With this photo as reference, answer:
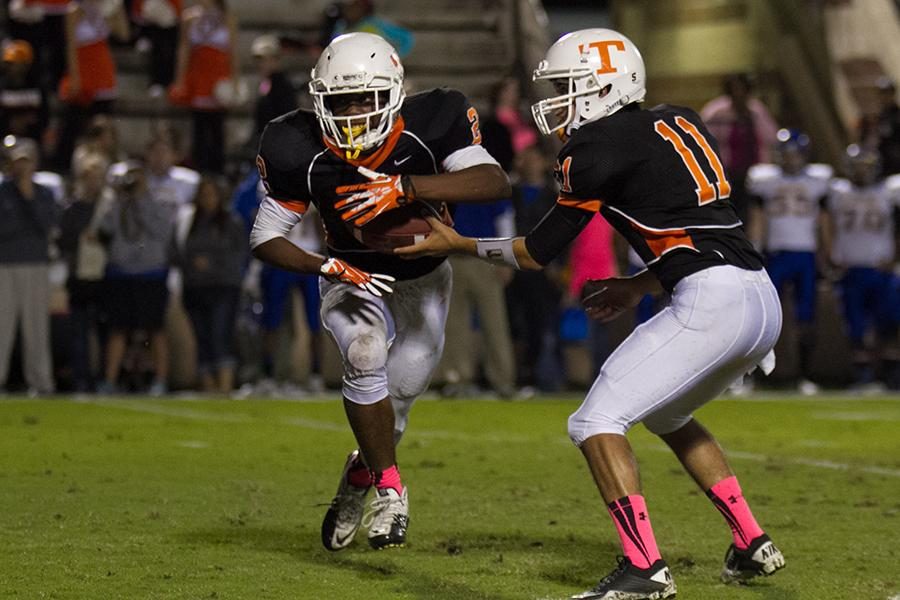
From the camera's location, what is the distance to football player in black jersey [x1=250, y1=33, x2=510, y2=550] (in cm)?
589

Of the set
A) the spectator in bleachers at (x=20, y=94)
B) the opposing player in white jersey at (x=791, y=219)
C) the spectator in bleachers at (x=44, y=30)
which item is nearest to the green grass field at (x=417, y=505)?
the opposing player in white jersey at (x=791, y=219)

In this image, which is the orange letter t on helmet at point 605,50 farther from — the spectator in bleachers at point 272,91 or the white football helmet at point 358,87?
the spectator in bleachers at point 272,91

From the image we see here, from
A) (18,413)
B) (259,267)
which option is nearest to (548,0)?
(259,267)

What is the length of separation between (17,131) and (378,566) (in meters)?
8.89

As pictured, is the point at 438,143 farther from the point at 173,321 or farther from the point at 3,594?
the point at 173,321

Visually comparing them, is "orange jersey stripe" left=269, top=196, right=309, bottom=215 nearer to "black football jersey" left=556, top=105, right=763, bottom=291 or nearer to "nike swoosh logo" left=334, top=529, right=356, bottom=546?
"nike swoosh logo" left=334, top=529, right=356, bottom=546

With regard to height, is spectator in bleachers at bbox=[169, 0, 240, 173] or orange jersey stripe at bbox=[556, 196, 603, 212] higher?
orange jersey stripe at bbox=[556, 196, 603, 212]

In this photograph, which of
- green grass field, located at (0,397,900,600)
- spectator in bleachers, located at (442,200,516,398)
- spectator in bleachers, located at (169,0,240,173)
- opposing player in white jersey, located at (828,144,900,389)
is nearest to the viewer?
green grass field, located at (0,397,900,600)

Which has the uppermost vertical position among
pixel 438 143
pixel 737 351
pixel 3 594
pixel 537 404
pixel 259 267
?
pixel 438 143

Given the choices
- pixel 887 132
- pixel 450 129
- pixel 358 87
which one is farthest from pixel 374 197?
pixel 887 132

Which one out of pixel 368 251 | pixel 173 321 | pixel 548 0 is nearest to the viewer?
pixel 368 251

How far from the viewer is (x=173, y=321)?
43.2ft

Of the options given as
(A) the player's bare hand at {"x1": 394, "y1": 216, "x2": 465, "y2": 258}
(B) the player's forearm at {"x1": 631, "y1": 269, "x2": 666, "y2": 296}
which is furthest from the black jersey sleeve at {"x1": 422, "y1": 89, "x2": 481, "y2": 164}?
(B) the player's forearm at {"x1": 631, "y1": 269, "x2": 666, "y2": 296}

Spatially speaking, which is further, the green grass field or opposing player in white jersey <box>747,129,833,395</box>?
opposing player in white jersey <box>747,129,833,395</box>
